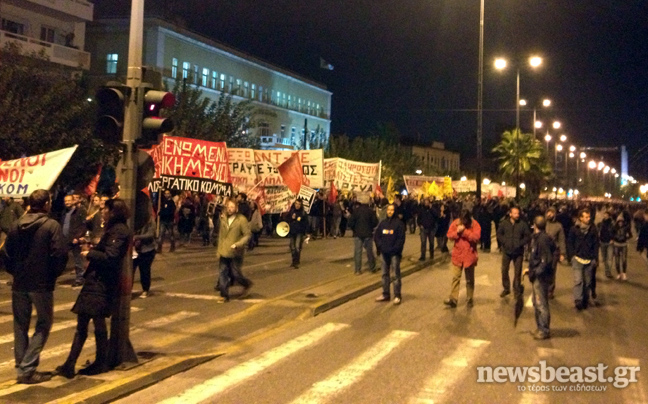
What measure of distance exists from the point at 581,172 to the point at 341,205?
9055 cm

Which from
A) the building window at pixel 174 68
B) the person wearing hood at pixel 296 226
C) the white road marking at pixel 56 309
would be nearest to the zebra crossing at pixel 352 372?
the white road marking at pixel 56 309

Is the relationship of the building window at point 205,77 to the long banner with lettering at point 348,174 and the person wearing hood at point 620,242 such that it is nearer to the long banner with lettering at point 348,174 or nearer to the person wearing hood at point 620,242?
the long banner with lettering at point 348,174

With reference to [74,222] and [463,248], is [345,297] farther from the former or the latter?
[74,222]

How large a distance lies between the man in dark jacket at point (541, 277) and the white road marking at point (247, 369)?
2861 millimetres

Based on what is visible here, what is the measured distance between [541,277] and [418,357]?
2.50 meters

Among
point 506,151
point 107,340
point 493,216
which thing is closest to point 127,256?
point 107,340

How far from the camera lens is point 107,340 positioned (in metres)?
7.13

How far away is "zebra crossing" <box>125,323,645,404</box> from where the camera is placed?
6.68 m

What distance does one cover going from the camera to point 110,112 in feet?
24.6

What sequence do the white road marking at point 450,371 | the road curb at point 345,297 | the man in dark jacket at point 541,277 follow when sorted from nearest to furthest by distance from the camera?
the white road marking at point 450,371 < the man in dark jacket at point 541,277 < the road curb at point 345,297

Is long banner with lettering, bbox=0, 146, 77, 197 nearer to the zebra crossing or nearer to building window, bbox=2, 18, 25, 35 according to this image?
the zebra crossing

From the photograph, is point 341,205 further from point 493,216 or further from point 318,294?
point 318,294

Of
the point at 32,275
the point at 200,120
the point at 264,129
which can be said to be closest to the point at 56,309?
the point at 32,275

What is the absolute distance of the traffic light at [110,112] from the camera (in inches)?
292
